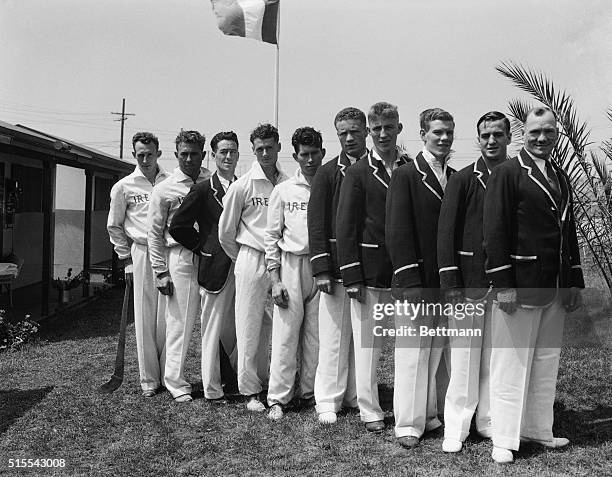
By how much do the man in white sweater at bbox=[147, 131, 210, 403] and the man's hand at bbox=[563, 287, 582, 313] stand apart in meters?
2.69

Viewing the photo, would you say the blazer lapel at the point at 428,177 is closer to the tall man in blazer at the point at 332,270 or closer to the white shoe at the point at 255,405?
the tall man in blazer at the point at 332,270

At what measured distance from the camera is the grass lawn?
3791 millimetres

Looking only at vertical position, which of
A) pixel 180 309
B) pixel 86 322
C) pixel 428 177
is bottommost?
pixel 86 322

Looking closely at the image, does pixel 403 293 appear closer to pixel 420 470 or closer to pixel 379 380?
pixel 420 470

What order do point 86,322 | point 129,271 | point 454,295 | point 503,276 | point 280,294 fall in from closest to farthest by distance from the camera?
point 503,276, point 454,295, point 280,294, point 129,271, point 86,322

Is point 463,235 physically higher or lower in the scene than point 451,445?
higher

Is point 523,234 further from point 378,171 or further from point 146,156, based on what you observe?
point 146,156

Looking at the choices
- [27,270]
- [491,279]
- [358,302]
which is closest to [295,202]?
[358,302]

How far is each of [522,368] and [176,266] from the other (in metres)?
2.67

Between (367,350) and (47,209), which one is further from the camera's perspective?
(47,209)

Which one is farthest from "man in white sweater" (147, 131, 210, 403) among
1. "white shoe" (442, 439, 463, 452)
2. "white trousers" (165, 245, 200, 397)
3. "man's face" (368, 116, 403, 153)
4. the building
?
the building

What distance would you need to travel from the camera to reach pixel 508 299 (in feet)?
12.3

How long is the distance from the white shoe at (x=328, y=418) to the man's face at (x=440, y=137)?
1824 mm

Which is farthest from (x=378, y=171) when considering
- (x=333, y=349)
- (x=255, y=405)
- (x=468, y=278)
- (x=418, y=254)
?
(x=255, y=405)
